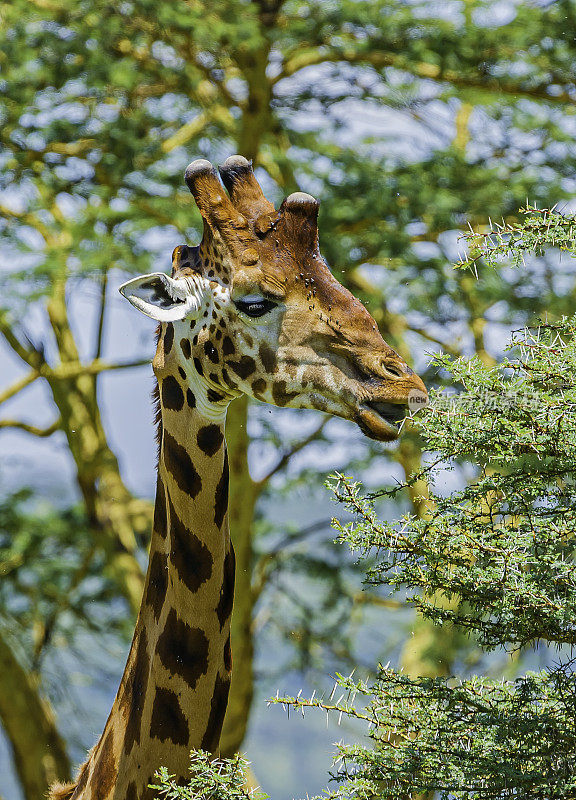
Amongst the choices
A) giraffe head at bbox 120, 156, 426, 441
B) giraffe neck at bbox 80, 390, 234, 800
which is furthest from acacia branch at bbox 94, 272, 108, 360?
giraffe neck at bbox 80, 390, 234, 800

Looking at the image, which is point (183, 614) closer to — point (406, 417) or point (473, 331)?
point (406, 417)

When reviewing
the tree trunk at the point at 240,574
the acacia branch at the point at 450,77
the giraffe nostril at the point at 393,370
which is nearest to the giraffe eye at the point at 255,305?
the giraffe nostril at the point at 393,370

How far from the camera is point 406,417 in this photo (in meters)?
2.62

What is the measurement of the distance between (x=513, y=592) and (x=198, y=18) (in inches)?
250

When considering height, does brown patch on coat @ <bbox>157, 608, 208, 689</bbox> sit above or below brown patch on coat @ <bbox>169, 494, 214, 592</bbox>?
below

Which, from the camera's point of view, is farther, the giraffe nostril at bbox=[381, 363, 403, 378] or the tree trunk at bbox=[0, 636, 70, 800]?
the tree trunk at bbox=[0, 636, 70, 800]

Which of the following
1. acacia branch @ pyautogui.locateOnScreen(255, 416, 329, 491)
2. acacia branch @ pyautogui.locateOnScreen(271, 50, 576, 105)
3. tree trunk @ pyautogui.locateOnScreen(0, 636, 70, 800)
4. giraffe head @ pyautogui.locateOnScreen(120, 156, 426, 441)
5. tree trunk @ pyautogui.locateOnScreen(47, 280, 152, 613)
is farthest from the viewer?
acacia branch @ pyautogui.locateOnScreen(255, 416, 329, 491)

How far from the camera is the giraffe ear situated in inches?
113

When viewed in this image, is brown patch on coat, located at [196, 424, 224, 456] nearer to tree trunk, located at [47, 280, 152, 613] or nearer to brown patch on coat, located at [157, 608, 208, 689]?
brown patch on coat, located at [157, 608, 208, 689]

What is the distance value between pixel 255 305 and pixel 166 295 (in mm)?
239

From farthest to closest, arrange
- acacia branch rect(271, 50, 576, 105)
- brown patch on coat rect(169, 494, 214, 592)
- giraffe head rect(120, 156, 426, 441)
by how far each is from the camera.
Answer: acacia branch rect(271, 50, 576, 105) → brown patch on coat rect(169, 494, 214, 592) → giraffe head rect(120, 156, 426, 441)

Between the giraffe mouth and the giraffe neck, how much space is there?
0.51 meters

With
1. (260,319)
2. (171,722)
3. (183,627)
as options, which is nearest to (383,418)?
(260,319)

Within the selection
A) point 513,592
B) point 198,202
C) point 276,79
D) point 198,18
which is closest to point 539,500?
point 513,592
